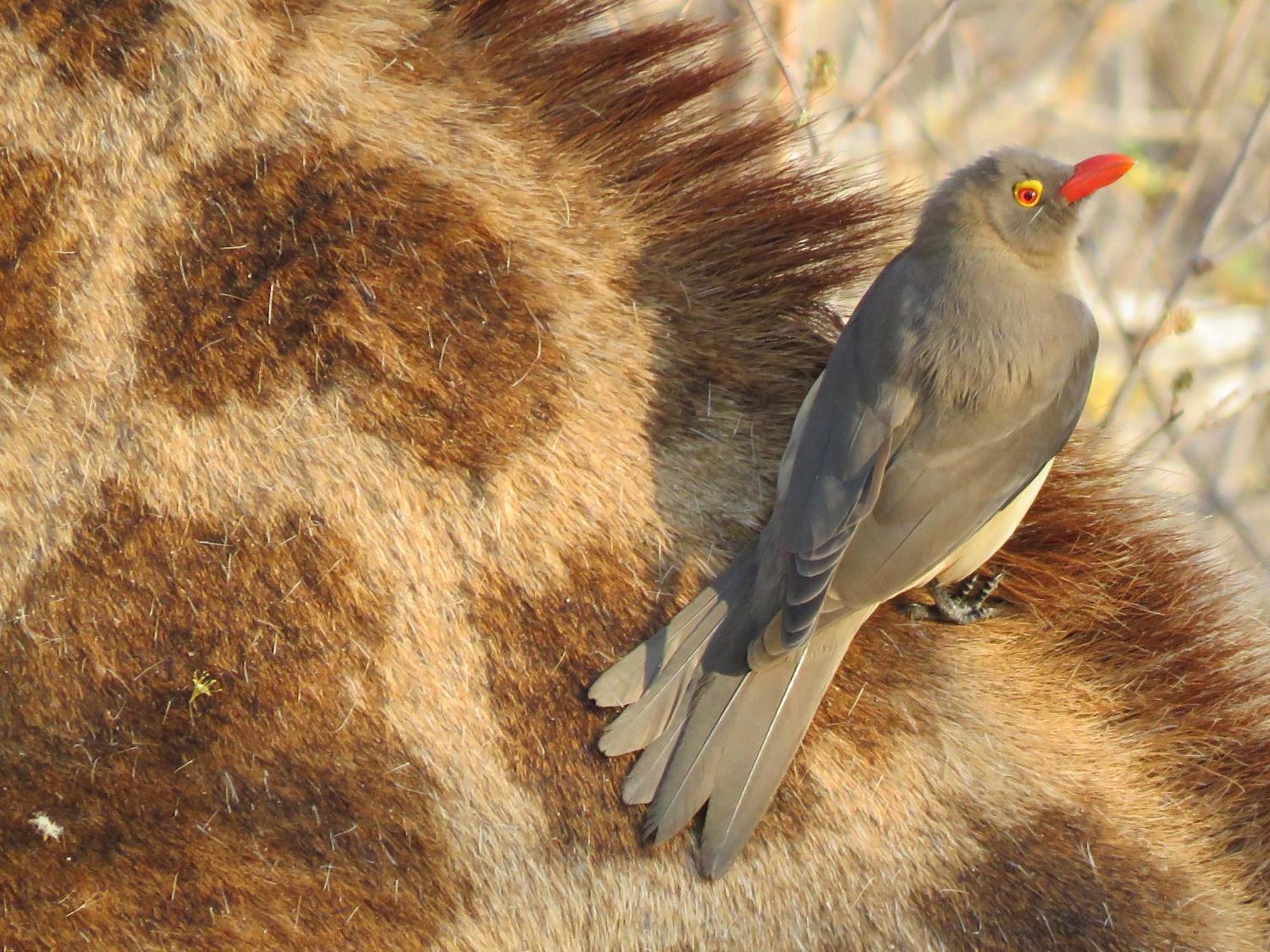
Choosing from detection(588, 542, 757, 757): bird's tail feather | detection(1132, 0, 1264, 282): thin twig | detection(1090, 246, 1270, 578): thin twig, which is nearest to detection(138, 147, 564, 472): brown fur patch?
detection(588, 542, 757, 757): bird's tail feather

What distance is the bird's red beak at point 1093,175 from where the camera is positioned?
5.73 ft

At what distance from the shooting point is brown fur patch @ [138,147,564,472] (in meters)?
1.67

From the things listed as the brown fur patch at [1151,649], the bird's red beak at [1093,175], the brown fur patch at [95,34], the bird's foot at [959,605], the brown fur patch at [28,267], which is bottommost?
the brown fur patch at [28,267]

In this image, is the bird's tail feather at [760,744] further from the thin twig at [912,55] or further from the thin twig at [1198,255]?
the thin twig at [912,55]

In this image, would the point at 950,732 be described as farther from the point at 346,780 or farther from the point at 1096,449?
the point at 346,780

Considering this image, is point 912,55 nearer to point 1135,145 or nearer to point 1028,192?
point 1028,192

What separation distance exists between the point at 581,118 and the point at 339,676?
2.50 ft

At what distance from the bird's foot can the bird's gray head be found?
0.42 m

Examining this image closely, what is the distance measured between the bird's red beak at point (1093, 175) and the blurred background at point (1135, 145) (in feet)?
3.48

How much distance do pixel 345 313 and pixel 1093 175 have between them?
943mm

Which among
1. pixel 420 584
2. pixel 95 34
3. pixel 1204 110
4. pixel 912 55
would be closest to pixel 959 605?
pixel 420 584

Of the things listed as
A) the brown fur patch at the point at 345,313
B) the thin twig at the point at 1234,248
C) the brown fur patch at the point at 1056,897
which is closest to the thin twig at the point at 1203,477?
the thin twig at the point at 1234,248

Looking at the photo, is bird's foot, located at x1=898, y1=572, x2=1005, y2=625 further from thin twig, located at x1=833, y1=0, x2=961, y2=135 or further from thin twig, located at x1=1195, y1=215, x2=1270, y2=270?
thin twig, located at x1=1195, y1=215, x2=1270, y2=270

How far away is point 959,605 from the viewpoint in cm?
175
